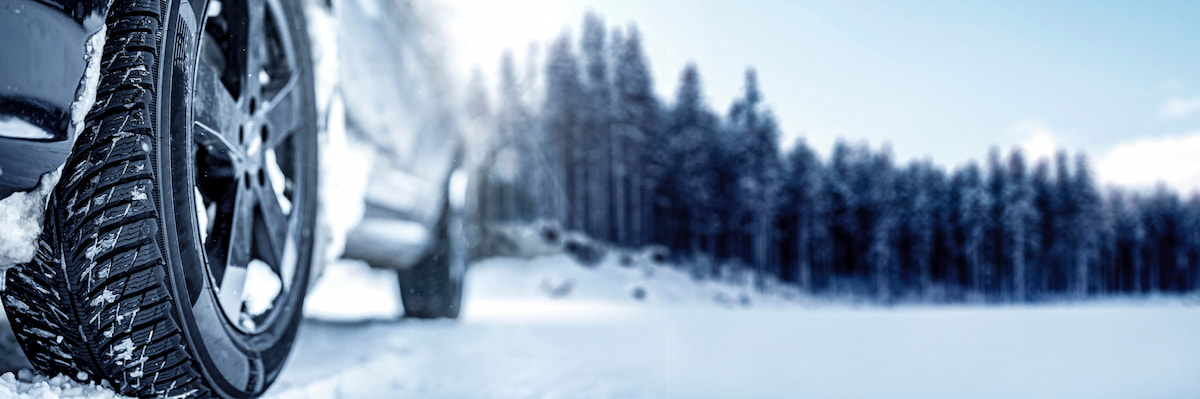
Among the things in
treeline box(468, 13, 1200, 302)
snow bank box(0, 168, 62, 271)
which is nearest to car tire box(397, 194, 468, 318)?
snow bank box(0, 168, 62, 271)

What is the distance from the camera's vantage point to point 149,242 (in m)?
0.95

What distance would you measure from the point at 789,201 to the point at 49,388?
43.1m

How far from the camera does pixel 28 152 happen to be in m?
0.82

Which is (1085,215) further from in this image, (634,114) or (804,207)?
(634,114)

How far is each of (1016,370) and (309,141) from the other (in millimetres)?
3322

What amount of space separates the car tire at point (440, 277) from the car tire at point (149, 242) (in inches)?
93.8

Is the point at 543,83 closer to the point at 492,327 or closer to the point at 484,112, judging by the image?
the point at 484,112

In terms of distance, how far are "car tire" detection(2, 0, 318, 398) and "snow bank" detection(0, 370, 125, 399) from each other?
0.02 m

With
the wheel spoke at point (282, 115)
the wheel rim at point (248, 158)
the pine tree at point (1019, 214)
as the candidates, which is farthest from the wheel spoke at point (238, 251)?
the pine tree at point (1019, 214)

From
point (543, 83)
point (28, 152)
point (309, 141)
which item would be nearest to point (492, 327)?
point (309, 141)

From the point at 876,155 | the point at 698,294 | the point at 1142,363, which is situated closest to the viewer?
the point at 1142,363

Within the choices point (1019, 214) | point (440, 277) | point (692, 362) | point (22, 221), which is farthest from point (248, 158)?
point (1019, 214)

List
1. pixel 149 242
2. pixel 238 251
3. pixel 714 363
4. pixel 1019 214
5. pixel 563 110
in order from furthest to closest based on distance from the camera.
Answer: pixel 1019 214, pixel 563 110, pixel 714 363, pixel 238 251, pixel 149 242

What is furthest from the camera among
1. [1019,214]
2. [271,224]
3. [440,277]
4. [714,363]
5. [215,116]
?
[1019,214]
